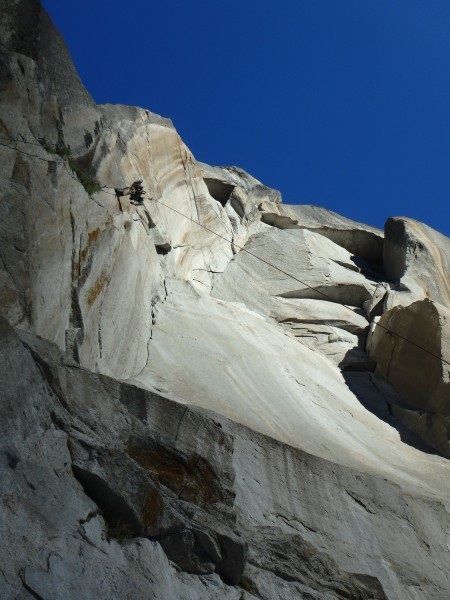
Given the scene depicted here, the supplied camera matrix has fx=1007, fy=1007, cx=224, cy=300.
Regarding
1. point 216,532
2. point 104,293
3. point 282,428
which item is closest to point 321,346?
point 282,428

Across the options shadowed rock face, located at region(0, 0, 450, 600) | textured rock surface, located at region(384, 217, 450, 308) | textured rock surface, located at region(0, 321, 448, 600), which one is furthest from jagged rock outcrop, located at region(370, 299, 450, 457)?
textured rock surface, located at region(0, 321, 448, 600)

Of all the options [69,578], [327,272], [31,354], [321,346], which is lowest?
[69,578]

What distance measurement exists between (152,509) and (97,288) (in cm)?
454

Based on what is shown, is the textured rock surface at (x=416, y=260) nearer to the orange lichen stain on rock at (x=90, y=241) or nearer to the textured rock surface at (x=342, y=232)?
the textured rock surface at (x=342, y=232)

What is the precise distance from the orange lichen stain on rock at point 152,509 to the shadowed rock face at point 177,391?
17 millimetres

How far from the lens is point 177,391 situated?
11625 millimetres

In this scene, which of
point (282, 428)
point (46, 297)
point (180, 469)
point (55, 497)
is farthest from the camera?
point (282, 428)

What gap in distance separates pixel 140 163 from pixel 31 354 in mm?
9435

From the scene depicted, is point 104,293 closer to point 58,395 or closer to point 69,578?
point 58,395

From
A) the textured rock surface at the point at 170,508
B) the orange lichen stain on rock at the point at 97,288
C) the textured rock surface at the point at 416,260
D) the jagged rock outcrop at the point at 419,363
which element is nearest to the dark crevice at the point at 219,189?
the textured rock surface at the point at 416,260

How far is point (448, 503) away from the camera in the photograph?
11.9 metres

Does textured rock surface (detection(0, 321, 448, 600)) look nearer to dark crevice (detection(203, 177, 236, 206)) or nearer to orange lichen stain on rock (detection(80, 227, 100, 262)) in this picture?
orange lichen stain on rock (detection(80, 227, 100, 262))

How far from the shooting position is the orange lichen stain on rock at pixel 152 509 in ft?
22.4

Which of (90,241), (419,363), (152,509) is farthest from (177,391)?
(419,363)
